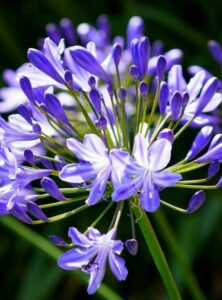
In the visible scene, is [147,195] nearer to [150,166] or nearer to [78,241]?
[150,166]

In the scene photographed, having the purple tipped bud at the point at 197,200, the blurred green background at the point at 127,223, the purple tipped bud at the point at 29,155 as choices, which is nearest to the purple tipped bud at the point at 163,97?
the purple tipped bud at the point at 197,200

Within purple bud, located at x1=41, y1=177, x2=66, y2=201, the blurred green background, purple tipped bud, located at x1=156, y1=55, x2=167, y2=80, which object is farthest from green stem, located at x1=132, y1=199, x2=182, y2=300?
the blurred green background

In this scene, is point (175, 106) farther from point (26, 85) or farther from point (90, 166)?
point (26, 85)

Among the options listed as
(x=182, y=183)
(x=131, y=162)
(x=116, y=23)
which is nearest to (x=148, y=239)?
(x=182, y=183)

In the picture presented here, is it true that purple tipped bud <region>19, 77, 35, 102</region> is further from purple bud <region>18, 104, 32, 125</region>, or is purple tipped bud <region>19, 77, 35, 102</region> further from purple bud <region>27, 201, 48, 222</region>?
purple bud <region>27, 201, 48, 222</region>

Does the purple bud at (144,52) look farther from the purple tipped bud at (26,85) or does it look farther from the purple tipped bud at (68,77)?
the purple tipped bud at (26,85)
